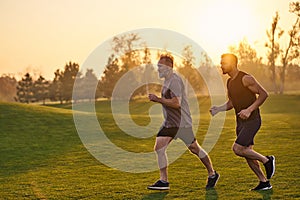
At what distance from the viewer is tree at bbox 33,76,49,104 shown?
81812 mm

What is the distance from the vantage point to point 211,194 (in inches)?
292

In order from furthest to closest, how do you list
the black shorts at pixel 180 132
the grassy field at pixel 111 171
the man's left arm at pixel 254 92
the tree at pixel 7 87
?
the tree at pixel 7 87
the grassy field at pixel 111 171
the black shorts at pixel 180 132
the man's left arm at pixel 254 92

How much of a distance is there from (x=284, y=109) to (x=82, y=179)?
1690 inches

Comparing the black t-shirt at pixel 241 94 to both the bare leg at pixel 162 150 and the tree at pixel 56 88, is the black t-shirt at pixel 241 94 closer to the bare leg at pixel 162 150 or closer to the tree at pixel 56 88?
the bare leg at pixel 162 150

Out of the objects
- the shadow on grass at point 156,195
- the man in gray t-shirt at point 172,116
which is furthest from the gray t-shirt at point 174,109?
the shadow on grass at point 156,195

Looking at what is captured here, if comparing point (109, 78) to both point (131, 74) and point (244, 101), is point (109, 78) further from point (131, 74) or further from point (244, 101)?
point (244, 101)

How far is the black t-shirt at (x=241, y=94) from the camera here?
23.4ft

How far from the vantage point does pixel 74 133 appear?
21.4 meters

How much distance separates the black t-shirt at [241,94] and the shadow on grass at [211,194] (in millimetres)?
1321

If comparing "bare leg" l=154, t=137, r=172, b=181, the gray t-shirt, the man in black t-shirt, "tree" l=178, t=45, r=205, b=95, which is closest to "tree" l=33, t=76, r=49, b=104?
"tree" l=178, t=45, r=205, b=95

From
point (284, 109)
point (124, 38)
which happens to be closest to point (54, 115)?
point (284, 109)

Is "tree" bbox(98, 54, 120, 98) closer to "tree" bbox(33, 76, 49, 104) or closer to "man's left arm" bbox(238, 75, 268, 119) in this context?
"tree" bbox(33, 76, 49, 104)

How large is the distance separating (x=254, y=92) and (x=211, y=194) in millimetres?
1753

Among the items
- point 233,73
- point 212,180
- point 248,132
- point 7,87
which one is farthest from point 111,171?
point 7,87
